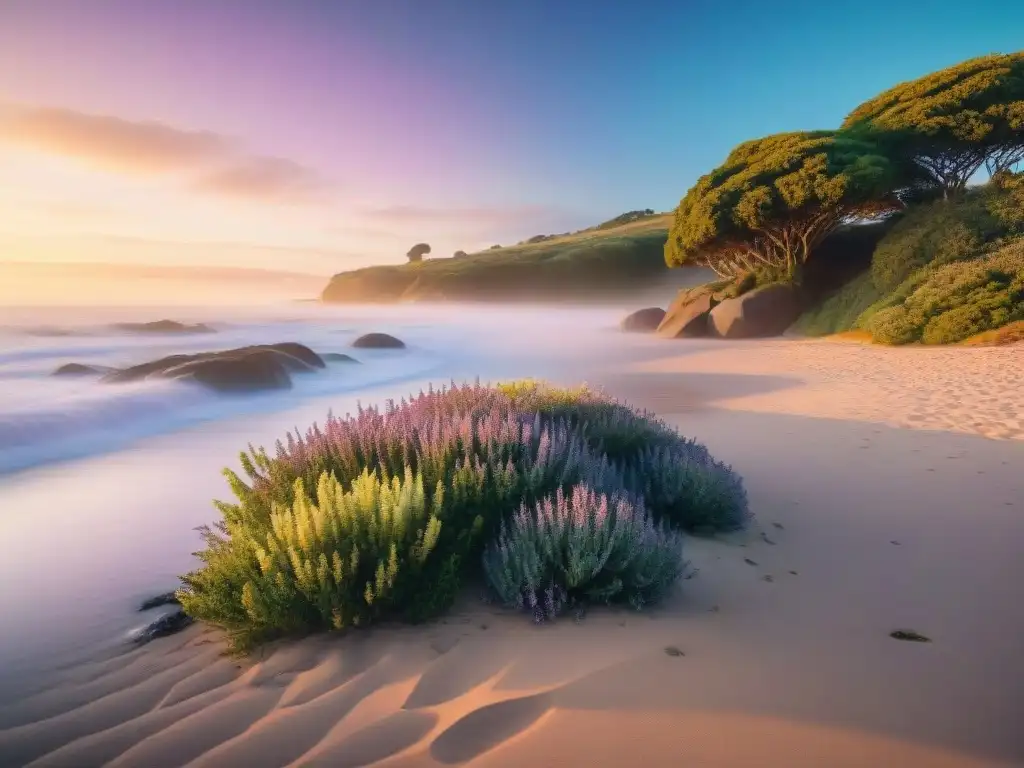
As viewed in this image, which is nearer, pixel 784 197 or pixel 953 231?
pixel 953 231

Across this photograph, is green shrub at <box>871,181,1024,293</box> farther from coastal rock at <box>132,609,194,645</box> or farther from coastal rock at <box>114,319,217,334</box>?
coastal rock at <box>114,319,217,334</box>

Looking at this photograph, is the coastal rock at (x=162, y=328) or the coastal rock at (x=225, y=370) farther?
the coastal rock at (x=162, y=328)

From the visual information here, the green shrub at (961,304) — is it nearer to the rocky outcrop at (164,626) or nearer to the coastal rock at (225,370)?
the coastal rock at (225,370)

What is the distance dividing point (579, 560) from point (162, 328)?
37960 mm

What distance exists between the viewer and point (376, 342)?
29.0 meters

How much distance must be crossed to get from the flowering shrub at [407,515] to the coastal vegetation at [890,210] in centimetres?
1771

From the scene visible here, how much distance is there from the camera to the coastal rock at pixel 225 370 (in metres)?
14.9

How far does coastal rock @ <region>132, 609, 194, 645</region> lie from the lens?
3.35 metres

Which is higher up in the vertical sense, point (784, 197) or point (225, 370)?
point (784, 197)

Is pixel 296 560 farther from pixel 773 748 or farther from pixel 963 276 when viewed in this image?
pixel 963 276

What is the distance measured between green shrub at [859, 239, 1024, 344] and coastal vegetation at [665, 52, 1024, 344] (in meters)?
0.04

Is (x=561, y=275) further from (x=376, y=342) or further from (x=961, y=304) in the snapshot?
(x=961, y=304)

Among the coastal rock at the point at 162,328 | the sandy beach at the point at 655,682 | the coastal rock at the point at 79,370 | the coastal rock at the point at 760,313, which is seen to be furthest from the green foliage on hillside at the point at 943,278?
the coastal rock at the point at 162,328

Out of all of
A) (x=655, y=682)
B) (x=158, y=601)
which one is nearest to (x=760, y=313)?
(x=158, y=601)
